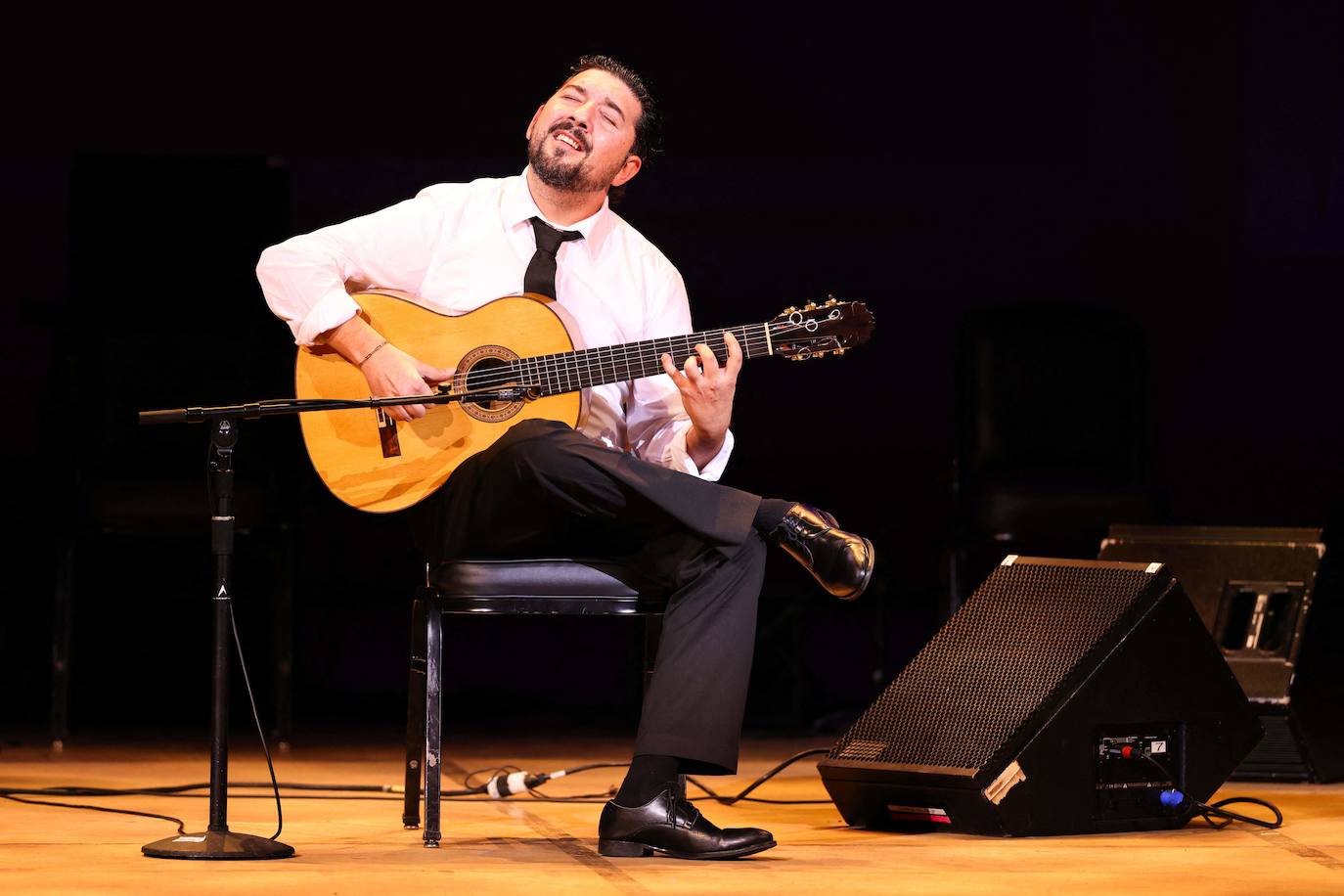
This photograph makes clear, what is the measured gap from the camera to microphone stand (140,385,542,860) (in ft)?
9.32

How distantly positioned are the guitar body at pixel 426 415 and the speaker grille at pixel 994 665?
0.74 metres

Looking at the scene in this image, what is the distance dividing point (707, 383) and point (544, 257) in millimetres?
543

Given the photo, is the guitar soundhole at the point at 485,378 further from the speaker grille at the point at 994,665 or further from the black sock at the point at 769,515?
the speaker grille at the point at 994,665

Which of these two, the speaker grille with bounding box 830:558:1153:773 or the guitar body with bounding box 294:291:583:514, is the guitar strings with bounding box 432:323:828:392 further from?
the speaker grille with bounding box 830:558:1153:773

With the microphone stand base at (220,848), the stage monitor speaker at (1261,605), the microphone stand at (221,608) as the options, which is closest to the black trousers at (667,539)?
the microphone stand at (221,608)

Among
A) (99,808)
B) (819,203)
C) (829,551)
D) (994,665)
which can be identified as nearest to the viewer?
(829,551)

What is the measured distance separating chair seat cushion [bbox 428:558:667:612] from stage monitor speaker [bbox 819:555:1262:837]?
0.49m

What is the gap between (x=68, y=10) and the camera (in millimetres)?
5789

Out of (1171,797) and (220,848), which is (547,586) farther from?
(1171,797)

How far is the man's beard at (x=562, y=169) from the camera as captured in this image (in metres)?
3.63

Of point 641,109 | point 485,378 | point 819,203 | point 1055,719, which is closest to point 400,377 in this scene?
point 485,378

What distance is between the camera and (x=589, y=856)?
9.86 ft

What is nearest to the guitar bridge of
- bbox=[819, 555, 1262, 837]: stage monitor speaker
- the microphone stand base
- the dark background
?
the microphone stand base

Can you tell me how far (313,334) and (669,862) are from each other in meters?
1.10
